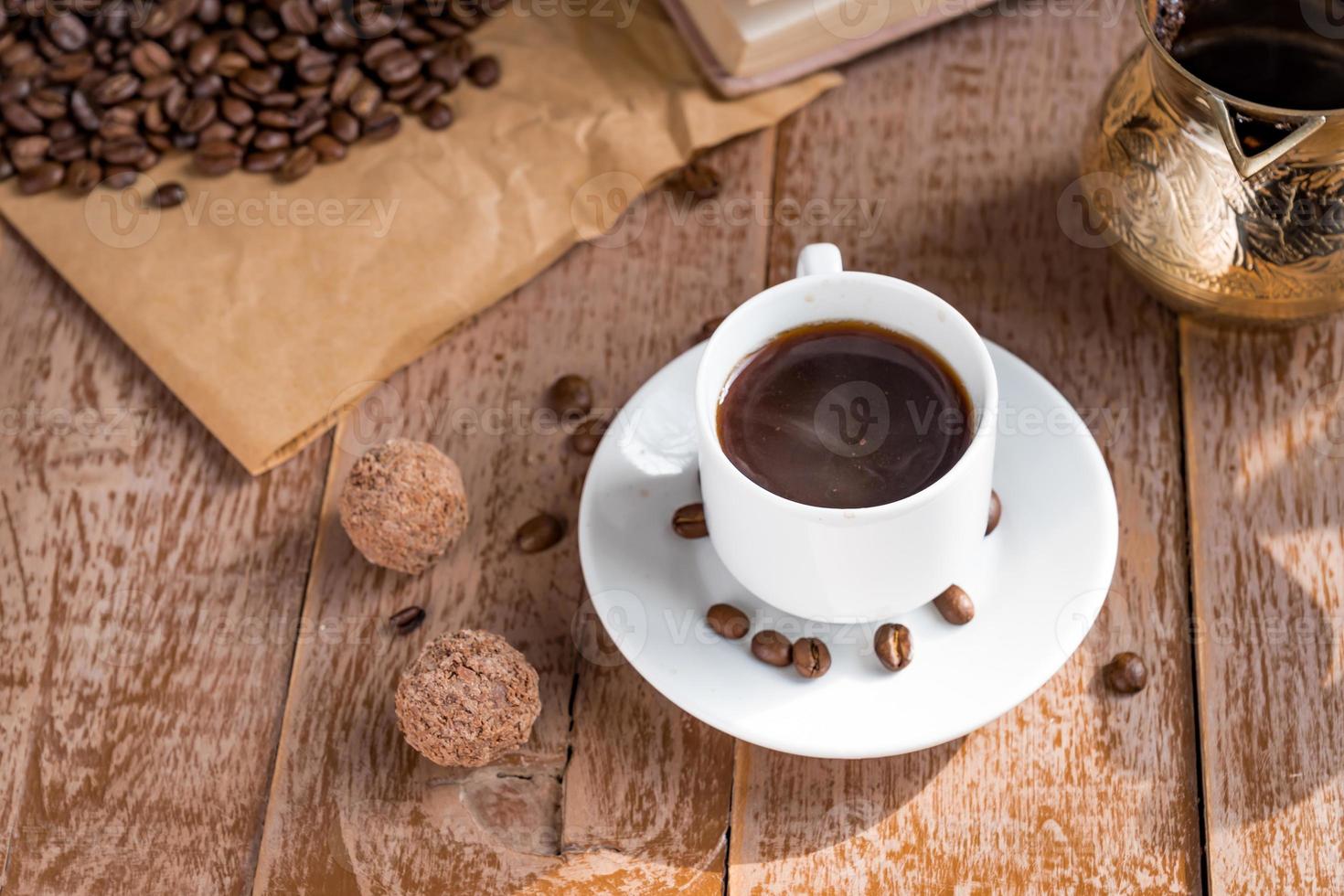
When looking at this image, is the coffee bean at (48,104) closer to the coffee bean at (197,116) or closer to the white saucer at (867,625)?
the coffee bean at (197,116)

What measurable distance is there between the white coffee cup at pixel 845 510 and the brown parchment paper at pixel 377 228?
0.51 metres

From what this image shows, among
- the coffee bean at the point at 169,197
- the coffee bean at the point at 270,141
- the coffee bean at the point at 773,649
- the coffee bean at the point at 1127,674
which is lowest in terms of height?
the coffee bean at the point at 1127,674

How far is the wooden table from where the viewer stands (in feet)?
3.84

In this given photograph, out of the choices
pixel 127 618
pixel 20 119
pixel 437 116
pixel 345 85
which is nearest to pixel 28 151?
pixel 20 119

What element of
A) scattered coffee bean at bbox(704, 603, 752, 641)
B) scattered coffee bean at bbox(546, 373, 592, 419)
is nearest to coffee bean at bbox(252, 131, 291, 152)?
scattered coffee bean at bbox(546, 373, 592, 419)

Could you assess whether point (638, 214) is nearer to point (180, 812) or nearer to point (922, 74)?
point (922, 74)

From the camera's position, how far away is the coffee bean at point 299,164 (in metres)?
1.54

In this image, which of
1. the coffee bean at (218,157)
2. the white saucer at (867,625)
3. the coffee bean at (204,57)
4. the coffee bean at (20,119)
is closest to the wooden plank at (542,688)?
the white saucer at (867,625)

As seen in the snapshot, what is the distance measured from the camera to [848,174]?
61.4 inches

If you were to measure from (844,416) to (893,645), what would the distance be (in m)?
0.20

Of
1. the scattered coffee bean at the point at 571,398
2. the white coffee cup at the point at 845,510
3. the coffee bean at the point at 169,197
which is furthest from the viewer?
the coffee bean at the point at 169,197

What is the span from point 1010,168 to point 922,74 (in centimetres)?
18

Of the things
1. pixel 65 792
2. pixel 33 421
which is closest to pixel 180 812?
pixel 65 792

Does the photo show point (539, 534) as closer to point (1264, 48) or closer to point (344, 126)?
point (344, 126)
